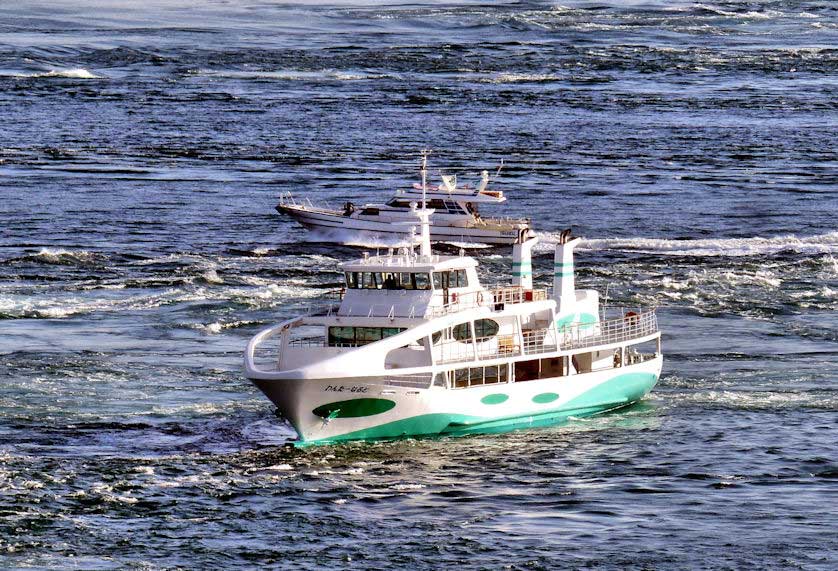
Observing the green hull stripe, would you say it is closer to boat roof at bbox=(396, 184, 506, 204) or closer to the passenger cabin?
the passenger cabin

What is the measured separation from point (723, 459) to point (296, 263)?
44.4 meters

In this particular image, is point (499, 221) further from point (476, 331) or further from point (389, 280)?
point (389, 280)

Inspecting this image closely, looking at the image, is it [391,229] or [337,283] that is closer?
[337,283]

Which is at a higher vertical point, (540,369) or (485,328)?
(485,328)

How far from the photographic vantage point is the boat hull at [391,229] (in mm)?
107625

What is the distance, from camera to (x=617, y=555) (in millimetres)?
49906

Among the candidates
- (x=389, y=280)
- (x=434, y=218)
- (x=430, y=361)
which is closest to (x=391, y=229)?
(x=434, y=218)

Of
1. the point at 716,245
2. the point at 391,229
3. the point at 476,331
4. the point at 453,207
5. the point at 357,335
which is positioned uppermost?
the point at 357,335

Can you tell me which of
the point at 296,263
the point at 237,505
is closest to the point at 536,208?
the point at 296,263

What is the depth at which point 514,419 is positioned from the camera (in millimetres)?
62969

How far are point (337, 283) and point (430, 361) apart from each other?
33.7 m

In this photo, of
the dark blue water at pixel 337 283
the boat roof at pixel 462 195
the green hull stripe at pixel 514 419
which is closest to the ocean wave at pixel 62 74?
the dark blue water at pixel 337 283

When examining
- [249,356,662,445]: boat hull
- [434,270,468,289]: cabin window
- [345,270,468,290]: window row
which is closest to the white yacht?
[249,356,662,445]: boat hull

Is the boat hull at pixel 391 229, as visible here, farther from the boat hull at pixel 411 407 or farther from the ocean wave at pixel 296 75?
the ocean wave at pixel 296 75
